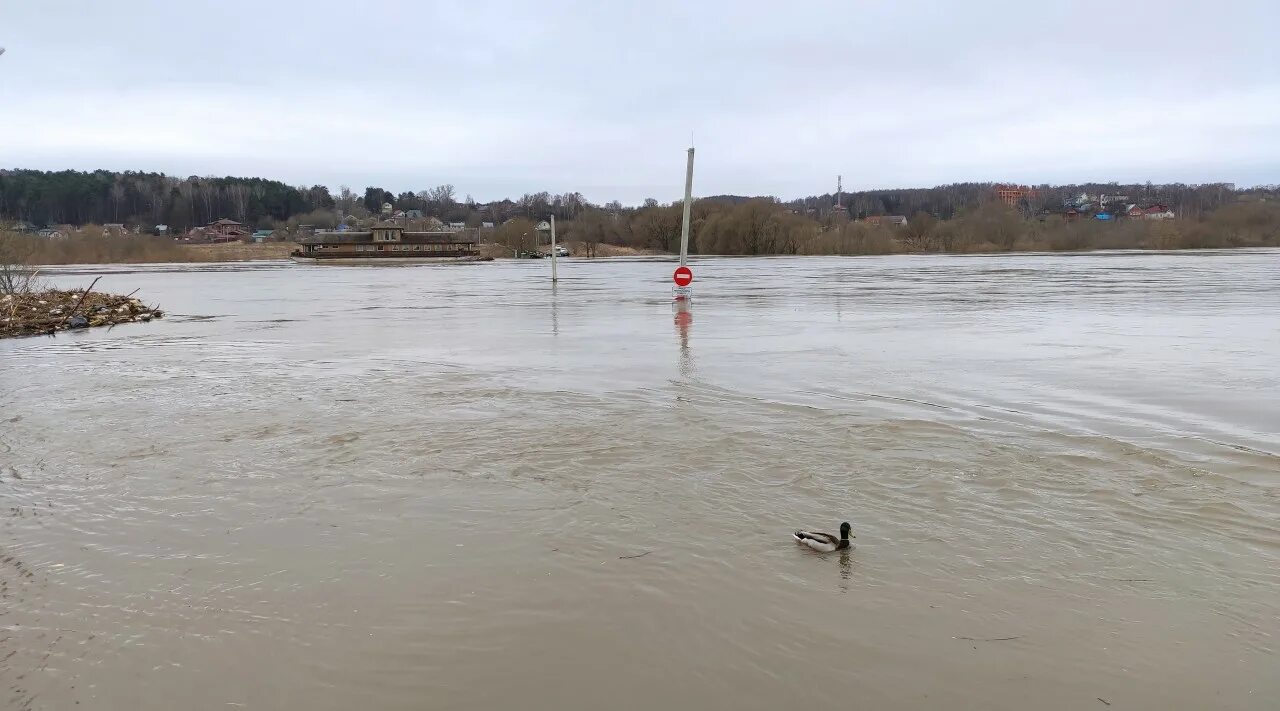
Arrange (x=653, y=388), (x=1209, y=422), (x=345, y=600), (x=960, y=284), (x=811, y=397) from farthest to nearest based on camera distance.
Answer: (x=960, y=284)
(x=653, y=388)
(x=811, y=397)
(x=1209, y=422)
(x=345, y=600)

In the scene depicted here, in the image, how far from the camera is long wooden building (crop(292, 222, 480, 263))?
106 meters

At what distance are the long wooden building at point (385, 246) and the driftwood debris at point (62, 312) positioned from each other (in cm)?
8138

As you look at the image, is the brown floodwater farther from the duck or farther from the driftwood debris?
the driftwood debris

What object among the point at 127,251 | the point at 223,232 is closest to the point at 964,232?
the point at 127,251

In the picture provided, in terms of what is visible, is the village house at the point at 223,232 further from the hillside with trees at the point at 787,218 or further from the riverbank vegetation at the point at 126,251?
the riverbank vegetation at the point at 126,251

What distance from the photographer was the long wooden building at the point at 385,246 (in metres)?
106

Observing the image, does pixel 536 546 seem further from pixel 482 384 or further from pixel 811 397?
pixel 482 384

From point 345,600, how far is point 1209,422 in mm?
7623

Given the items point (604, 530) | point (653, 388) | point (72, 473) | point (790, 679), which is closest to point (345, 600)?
point (604, 530)

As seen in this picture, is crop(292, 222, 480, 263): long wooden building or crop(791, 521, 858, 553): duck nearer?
crop(791, 521, 858, 553): duck

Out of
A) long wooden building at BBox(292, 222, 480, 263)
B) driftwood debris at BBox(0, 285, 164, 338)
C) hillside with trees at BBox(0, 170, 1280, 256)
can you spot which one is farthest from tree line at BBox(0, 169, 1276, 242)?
driftwood debris at BBox(0, 285, 164, 338)

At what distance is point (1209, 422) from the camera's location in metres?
7.95

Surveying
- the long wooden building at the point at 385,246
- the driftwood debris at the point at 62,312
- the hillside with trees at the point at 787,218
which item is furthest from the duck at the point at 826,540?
the long wooden building at the point at 385,246

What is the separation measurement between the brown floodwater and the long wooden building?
323 ft
